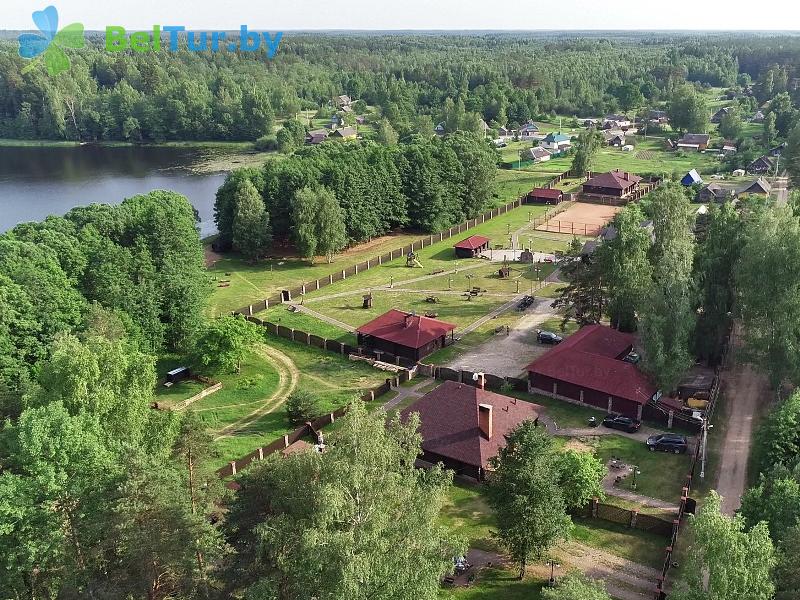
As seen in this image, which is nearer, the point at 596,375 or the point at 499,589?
the point at 499,589

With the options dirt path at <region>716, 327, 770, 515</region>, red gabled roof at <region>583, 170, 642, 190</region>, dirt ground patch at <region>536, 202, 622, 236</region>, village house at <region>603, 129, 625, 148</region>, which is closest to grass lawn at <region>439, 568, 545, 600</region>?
dirt path at <region>716, 327, 770, 515</region>

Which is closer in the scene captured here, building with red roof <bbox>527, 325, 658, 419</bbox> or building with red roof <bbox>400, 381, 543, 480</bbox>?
building with red roof <bbox>400, 381, 543, 480</bbox>

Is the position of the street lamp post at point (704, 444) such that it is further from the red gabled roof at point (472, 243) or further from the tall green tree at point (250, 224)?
the tall green tree at point (250, 224)

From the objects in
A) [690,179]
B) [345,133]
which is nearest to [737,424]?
[690,179]

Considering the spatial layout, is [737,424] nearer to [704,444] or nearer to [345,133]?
[704,444]

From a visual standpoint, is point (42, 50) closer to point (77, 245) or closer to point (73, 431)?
point (77, 245)

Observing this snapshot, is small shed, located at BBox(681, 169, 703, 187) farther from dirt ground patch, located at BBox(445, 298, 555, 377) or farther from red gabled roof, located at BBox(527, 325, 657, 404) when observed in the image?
red gabled roof, located at BBox(527, 325, 657, 404)

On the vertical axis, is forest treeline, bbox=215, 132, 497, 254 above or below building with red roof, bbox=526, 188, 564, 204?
above
